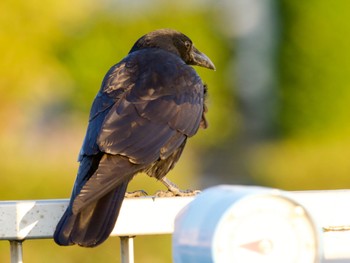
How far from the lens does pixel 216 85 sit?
650 inches

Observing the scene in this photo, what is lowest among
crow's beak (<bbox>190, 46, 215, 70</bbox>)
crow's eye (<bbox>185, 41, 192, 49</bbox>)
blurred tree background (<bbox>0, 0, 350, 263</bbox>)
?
crow's beak (<bbox>190, 46, 215, 70</bbox>)

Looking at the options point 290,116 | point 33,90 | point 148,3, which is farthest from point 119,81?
point 290,116

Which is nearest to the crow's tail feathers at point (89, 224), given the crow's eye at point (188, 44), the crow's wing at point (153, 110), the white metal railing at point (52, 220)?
the white metal railing at point (52, 220)

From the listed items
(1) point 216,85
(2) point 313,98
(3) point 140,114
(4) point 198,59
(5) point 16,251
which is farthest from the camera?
(1) point 216,85

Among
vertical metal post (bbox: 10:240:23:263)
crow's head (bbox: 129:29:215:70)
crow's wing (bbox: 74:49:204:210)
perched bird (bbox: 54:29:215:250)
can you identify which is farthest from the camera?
crow's head (bbox: 129:29:215:70)

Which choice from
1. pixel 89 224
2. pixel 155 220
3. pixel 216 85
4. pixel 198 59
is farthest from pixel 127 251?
pixel 216 85

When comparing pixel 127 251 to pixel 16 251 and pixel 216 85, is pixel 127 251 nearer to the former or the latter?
pixel 16 251

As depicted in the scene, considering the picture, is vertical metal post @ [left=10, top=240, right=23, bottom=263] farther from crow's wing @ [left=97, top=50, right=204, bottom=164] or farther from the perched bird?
crow's wing @ [left=97, top=50, right=204, bottom=164]

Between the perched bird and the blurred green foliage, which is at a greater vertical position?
the blurred green foliage

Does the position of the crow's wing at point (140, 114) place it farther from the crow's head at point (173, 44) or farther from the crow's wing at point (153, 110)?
the crow's head at point (173, 44)

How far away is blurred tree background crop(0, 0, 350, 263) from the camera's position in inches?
457

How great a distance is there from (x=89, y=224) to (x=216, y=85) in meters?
13.3

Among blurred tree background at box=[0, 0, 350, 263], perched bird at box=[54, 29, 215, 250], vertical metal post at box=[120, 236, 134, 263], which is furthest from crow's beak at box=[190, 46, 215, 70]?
blurred tree background at box=[0, 0, 350, 263]

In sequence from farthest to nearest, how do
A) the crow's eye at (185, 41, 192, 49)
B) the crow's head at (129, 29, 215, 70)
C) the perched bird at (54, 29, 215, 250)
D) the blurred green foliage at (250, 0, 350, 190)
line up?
the blurred green foliage at (250, 0, 350, 190)
the crow's eye at (185, 41, 192, 49)
the crow's head at (129, 29, 215, 70)
the perched bird at (54, 29, 215, 250)
